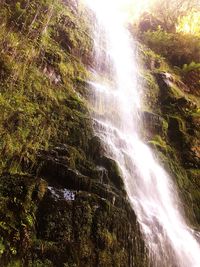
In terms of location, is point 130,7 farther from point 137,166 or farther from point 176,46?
point 137,166

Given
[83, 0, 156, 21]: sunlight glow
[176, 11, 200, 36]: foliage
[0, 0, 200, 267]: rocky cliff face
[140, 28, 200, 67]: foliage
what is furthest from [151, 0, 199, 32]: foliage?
[0, 0, 200, 267]: rocky cliff face

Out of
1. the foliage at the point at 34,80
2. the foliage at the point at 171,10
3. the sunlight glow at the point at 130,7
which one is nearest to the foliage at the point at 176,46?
the foliage at the point at 171,10

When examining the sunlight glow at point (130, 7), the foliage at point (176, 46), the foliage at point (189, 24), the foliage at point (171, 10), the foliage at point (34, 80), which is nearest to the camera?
the foliage at point (34, 80)

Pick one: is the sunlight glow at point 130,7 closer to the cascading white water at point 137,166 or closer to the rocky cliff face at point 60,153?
the cascading white water at point 137,166

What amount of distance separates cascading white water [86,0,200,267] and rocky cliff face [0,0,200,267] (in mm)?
410

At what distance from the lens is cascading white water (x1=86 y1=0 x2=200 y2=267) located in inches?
231

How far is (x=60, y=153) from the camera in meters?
6.07

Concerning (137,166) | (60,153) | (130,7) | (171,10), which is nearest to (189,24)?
(171,10)

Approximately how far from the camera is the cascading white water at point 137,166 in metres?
5.88

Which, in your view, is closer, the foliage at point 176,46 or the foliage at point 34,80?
the foliage at point 34,80

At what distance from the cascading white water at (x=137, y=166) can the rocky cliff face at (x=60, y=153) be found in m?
0.41

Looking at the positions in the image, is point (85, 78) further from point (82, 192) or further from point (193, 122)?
point (82, 192)

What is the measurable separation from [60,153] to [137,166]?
2.09 m

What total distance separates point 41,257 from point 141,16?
16.6 meters
